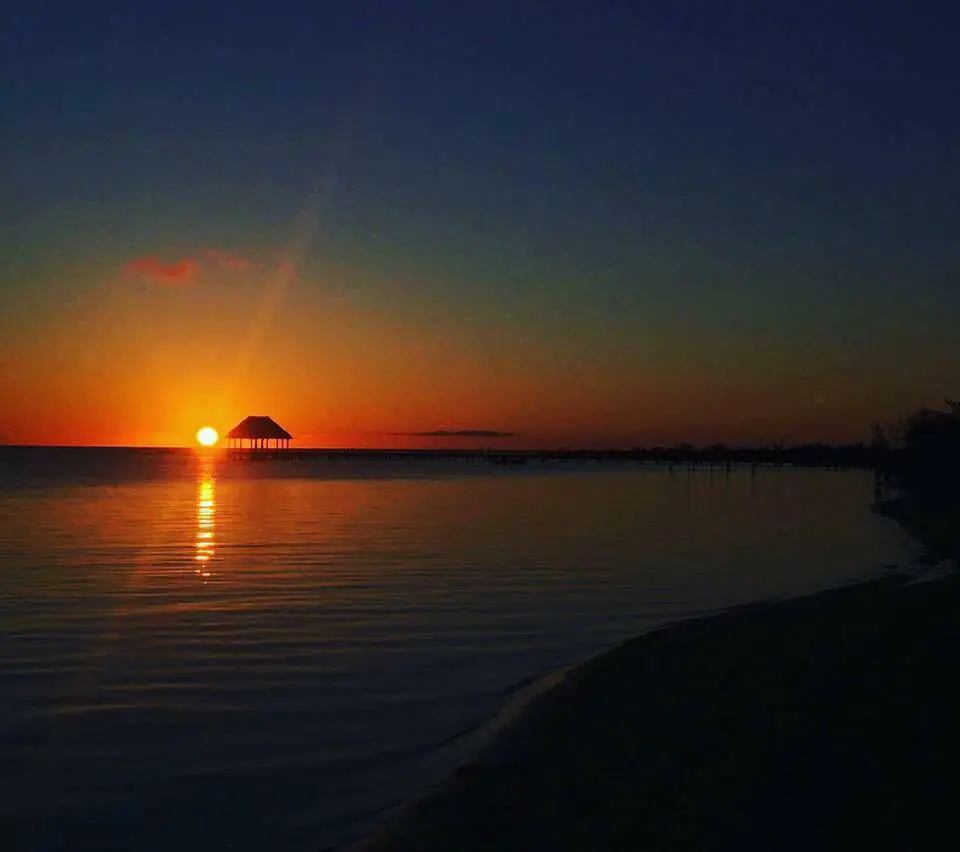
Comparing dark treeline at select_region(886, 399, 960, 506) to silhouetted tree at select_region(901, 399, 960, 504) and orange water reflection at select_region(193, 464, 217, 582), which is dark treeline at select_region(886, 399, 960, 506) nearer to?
silhouetted tree at select_region(901, 399, 960, 504)

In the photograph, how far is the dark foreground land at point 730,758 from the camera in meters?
7.50

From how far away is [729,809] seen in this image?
7.84 meters

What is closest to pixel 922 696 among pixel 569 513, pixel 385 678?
pixel 385 678

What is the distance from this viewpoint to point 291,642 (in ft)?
52.6

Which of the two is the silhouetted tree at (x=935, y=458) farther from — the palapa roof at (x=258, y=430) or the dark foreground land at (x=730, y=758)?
the palapa roof at (x=258, y=430)

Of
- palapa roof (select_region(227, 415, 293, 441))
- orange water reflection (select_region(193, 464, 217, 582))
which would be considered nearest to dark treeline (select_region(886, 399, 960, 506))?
orange water reflection (select_region(193, 464, 217, 582))

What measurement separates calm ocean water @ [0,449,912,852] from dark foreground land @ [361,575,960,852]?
94 centimetres

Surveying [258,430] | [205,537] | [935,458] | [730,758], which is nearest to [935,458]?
[935,458]

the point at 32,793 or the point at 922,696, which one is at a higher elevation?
the point at 922,696

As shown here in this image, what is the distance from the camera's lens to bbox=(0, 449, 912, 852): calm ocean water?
361 inches

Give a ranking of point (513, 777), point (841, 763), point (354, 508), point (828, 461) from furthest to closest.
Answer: point (828, 461)
point (354, 508)
point (513, 777)
point (841, 763)

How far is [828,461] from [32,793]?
15759cm

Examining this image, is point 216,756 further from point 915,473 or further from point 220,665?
point 915,473

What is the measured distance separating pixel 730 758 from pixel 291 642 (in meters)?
8.66
